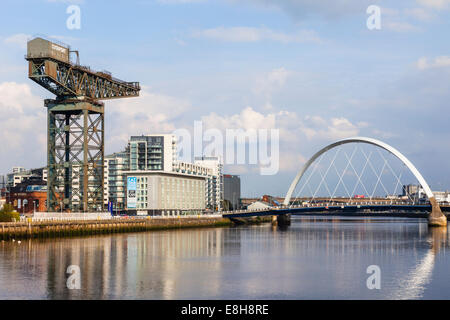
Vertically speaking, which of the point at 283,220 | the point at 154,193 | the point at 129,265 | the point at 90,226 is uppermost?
the point at 154,193

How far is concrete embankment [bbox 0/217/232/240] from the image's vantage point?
239 ft

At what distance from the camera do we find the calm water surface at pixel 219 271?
35469 millimetres

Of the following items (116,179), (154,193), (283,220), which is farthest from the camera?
(116,179)

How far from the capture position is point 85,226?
85.7m

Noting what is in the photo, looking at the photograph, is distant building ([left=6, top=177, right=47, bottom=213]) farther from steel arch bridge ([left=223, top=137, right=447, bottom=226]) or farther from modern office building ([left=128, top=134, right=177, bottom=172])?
steel arch bridge ([left=223, top=137, right=447, bottom=226])

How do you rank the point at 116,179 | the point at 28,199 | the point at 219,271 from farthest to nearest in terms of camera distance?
the point at 116,179
the point at 28,199
the point at 219,271

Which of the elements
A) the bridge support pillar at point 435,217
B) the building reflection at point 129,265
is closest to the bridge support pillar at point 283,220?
the bridge support pillar at point 435,217

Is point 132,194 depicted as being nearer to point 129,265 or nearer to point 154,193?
point 154,193

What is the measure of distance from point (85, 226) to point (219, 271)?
1771 inches

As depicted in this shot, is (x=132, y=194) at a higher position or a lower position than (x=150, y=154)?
lower

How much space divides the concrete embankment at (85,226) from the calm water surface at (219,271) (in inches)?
242

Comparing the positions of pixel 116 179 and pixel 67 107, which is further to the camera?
pixel 116 179

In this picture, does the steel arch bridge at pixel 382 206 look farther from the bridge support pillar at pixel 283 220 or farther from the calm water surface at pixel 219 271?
the calm water surface at pixel 219 271

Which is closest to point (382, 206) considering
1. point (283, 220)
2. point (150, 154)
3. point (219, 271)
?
point (283, 220)
